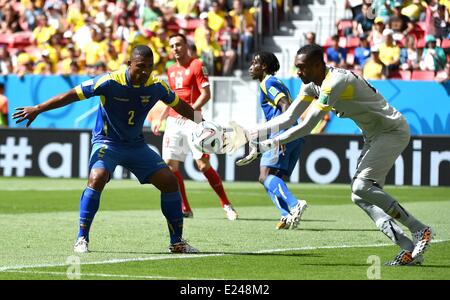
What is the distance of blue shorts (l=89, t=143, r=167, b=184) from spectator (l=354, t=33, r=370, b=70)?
14.8 m

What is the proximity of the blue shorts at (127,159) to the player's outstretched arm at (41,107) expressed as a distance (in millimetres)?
675

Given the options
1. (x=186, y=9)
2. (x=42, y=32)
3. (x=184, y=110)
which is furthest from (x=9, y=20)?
(x=184, y=110)

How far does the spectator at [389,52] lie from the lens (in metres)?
25.2

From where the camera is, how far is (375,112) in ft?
34.1

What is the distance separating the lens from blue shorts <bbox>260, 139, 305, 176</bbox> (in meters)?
14.7

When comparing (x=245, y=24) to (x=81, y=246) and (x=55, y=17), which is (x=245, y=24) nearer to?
(x=55, y=17)

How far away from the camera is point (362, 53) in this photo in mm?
25703

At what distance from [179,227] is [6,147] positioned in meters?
13.8

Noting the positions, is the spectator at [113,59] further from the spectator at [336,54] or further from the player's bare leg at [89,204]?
the player's bare leg at [89,204]

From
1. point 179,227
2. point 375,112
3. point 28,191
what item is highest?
point 375,112

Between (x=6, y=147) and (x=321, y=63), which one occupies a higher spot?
(x=321, y=63)
